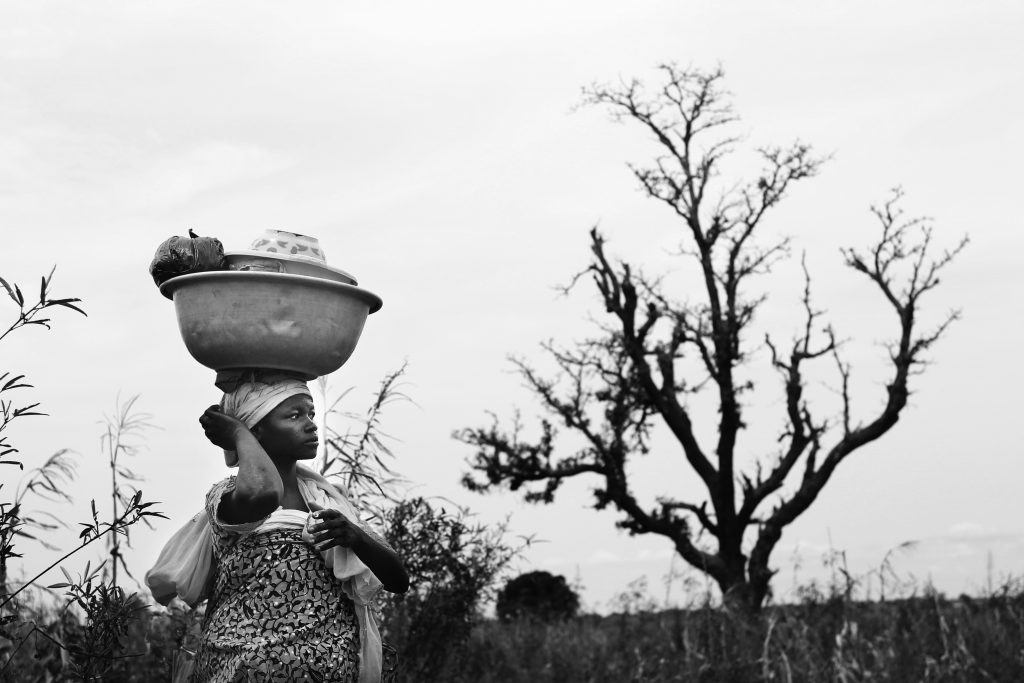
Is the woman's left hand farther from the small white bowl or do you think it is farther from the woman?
the small white bowl

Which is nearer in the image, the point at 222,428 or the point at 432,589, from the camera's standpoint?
the point at 222,428

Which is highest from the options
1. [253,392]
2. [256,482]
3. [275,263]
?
[275,263]

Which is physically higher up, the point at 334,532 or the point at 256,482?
the point at 256,482

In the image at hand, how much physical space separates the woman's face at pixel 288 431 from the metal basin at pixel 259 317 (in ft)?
0.38

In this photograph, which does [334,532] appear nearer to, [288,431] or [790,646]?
[288,431]

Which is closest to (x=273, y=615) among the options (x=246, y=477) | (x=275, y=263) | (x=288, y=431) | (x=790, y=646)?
(x=246, y=477)

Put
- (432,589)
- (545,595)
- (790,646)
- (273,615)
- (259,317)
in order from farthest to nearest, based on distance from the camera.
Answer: (545,595)
(790,646)
(432,589)
(259,317)
(273,615)

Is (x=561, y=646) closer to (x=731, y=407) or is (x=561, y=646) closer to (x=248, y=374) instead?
(x=248, y=374)

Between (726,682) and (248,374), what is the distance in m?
6.89

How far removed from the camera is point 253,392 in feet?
12.1

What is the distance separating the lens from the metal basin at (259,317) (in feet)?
11.7

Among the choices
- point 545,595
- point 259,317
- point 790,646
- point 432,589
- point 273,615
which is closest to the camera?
point 273,615

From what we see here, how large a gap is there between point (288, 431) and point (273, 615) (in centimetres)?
55

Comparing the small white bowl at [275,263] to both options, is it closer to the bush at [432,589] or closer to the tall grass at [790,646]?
the bush at [432,589]
